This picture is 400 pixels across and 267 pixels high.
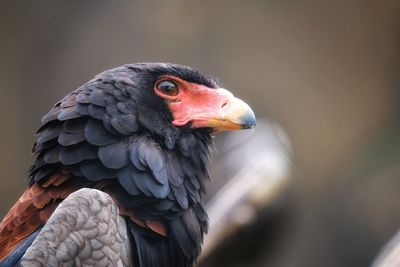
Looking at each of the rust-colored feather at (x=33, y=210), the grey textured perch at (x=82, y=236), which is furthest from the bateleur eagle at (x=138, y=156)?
the grey textured perch at (x=82, y=236)

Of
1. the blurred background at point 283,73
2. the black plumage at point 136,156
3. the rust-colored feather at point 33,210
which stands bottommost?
the blurred background at point 283,73

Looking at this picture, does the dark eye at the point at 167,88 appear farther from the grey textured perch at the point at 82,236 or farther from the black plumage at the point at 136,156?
the grey textured perch at the point at 82,236

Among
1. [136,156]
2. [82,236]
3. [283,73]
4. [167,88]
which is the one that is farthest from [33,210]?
[283,73]

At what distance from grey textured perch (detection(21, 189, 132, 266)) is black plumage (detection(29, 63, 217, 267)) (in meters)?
0.14

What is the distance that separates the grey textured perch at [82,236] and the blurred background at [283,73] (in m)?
6.13

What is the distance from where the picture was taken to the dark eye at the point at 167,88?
387 cm

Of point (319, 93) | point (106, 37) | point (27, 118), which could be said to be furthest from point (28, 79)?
point (319, 93)

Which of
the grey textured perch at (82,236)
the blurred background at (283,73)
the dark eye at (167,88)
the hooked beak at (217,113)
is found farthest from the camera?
the blurred background at (283,73)

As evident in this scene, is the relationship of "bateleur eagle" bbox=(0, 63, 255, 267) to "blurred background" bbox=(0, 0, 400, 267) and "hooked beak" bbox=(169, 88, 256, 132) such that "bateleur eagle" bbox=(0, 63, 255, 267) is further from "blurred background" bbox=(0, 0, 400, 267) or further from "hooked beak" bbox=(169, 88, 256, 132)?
"blurred background" bbox=(0, 0, 400, 267)

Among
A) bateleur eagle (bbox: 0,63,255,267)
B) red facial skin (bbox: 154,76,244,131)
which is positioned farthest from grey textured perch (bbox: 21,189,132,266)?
red facial skin (bbox: 154,76,244,131)

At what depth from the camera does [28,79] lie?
31.7 feet

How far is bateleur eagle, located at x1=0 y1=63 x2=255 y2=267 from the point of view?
11.4 ft

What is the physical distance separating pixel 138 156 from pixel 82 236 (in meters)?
0.54

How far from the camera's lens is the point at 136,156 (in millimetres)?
3572
